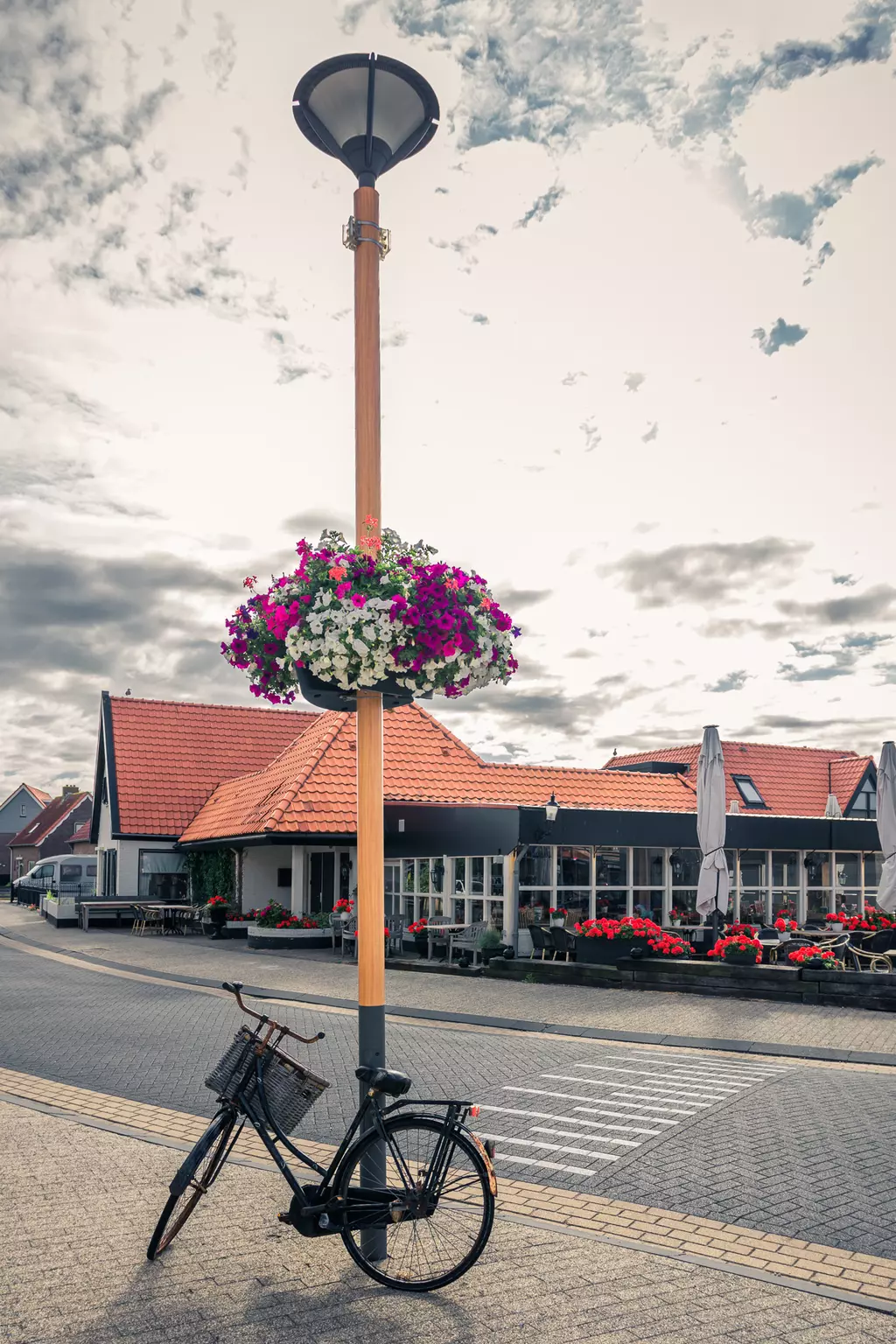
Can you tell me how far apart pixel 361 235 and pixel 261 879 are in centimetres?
2734

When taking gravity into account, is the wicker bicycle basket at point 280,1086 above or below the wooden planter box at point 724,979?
above

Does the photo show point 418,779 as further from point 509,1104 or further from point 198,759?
point 509,1104

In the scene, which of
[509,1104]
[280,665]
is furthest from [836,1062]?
[280,665]

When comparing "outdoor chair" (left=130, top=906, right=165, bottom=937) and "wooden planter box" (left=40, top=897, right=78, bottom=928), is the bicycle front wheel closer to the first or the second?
"outdoor chair" (left=130, top=906, right=165, bottom=937)

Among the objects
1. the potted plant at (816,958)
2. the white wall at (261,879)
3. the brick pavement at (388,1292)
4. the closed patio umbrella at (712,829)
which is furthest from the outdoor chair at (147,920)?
the brick pavement at (388,1292)

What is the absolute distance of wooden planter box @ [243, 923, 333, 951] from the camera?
2658 cm

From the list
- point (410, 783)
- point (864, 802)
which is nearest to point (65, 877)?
point (410, 783)

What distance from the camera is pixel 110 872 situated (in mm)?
41094

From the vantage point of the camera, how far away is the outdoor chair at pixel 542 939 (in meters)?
20.5

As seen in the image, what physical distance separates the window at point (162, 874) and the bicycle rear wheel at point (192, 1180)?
3337 centimetres

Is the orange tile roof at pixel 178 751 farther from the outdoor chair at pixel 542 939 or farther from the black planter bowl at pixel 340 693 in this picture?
the black planter bowl at pixel 340 693

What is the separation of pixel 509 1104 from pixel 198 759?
3342cm

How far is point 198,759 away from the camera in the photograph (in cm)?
4147

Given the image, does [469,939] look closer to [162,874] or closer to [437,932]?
[437,932]
